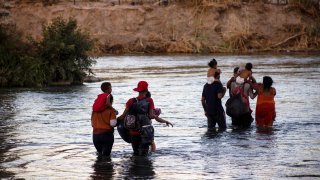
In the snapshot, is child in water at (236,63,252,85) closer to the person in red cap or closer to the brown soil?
the person in red cap

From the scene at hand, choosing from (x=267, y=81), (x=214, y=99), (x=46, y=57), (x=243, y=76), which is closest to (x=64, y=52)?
(x=46, y=57)

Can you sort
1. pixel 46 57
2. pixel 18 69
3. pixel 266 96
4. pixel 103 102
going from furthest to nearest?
pixel 46 57
pixel 18 69
pixel 266 96
pixel 103 102

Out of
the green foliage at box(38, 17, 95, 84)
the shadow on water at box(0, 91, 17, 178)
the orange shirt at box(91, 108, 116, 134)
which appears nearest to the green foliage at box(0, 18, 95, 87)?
the green foliage at box(38, 17, 95, 84)

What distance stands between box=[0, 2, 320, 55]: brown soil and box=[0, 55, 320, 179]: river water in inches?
1344

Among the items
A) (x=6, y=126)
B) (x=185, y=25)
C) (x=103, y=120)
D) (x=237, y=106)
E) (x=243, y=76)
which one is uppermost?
(x=185, y=25)

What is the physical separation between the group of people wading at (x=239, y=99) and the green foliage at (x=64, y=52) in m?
17.1

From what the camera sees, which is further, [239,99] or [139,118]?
[239,99]

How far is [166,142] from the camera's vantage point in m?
17.7

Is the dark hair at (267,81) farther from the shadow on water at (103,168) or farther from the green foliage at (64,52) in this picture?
the green foliage at (64,52)

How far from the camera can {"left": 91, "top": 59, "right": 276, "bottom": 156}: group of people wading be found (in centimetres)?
1494

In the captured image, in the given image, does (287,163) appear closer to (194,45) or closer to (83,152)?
(83,152)

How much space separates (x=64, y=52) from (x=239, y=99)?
58.9ft

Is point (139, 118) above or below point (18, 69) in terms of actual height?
above

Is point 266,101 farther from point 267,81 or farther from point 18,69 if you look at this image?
point 18,69
